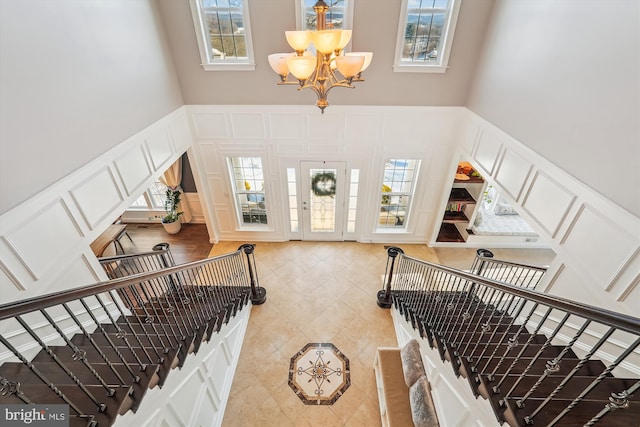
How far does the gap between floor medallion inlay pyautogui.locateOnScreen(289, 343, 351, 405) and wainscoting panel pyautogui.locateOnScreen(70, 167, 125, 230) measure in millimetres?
2813

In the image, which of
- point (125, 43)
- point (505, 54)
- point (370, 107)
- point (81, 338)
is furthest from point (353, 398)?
point (125, 43)

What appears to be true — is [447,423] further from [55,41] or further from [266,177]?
[55,41]

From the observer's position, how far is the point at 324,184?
5.23 m

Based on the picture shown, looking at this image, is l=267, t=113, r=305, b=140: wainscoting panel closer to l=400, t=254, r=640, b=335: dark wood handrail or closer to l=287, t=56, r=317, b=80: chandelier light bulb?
l=287, t=56, r=317, b=80: chandelier light bulb

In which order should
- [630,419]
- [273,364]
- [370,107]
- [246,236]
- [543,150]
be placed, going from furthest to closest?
[246,236], [370,107], [273,364], [543,150], [630,419]

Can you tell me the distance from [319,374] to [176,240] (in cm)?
423

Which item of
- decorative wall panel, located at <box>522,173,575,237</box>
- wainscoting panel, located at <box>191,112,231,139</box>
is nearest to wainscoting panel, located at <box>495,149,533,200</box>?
decorative wall panel, located at <box>522,173,575,237</box>

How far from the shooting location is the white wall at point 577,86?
6.70ft

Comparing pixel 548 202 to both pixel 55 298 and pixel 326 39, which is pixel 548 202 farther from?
pixel 55 298

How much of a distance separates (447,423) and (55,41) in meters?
4.61

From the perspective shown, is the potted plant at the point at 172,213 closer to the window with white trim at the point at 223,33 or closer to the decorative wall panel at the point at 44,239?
the window with white trim at the point at 223,33

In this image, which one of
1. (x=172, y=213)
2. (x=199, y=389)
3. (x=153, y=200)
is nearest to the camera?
(x=199, y=389)

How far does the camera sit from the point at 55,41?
238 cm

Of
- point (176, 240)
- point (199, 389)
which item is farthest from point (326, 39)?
point (176, 240)
